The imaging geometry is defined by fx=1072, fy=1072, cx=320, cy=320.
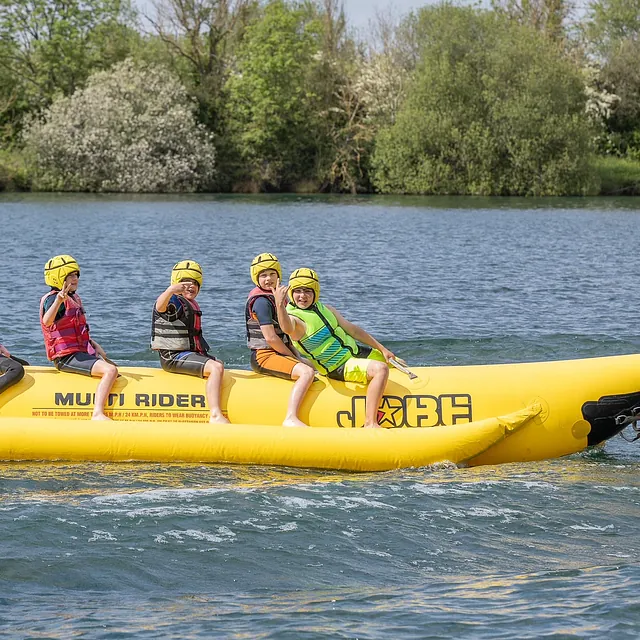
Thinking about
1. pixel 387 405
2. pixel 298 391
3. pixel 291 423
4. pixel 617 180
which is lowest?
pixel 291 423

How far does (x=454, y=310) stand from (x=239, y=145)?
37.3 m

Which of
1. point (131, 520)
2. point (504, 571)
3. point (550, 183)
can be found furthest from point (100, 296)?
point (550, 183)

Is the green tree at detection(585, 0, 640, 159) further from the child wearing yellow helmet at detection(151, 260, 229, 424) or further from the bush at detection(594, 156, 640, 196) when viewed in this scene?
the child wearing yellow helmet at detection(151, 260, 229, 424)

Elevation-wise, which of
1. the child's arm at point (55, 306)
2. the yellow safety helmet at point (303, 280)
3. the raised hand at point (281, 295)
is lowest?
the child's arm at point (55, 306)

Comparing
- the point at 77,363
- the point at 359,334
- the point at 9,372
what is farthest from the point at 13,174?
the point at 359,334

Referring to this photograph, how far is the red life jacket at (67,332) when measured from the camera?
8898mm

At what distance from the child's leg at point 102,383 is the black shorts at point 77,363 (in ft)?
0.17

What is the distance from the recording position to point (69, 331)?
8.95 m

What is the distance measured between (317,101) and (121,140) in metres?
10.4

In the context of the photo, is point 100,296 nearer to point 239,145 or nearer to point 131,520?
point 131,520

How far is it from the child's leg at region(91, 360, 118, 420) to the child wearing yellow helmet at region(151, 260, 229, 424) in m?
0.41

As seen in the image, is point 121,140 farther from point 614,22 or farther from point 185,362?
point 185,362

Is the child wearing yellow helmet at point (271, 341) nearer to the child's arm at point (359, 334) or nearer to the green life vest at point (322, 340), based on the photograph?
the green life vest at point (322, 340)

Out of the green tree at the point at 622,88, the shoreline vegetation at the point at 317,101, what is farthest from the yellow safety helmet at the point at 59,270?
the green tree at the point at 622,88
